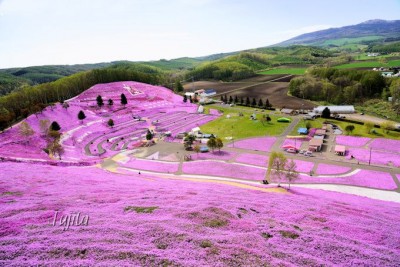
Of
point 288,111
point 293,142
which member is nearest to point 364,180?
point 293,142

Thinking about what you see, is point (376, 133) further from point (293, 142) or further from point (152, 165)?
point (152, 165)

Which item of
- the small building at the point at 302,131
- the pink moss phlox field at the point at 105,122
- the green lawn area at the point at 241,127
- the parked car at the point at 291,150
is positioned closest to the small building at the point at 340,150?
the parked car at the point at 291,150

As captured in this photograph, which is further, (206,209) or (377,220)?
(377,220)

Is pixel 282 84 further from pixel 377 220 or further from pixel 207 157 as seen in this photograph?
pixel 377 220

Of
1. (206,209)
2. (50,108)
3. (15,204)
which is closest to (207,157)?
(206,209)

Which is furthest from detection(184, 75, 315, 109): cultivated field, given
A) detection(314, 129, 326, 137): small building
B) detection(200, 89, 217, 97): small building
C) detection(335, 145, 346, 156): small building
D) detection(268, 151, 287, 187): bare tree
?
detection(268, 151, 287, 187): bare tree

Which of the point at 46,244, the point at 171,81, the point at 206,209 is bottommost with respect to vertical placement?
the point at 206,209

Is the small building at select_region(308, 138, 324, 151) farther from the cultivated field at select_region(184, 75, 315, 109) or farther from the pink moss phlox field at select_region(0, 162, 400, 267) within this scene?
the cultivated field at select_region(184, 75, 315, 109)
